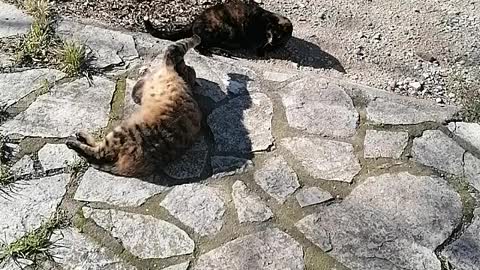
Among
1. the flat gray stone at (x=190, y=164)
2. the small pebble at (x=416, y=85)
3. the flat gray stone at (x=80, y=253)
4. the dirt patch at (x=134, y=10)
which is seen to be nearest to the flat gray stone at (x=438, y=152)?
the small pebble at (x=416, y=85)

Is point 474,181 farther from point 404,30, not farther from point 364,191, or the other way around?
point 404,30

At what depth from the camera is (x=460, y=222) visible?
147 inches

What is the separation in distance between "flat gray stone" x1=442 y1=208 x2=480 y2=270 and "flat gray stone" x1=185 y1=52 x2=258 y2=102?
66.0 inches

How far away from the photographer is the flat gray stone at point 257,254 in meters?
3.37

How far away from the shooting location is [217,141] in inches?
162

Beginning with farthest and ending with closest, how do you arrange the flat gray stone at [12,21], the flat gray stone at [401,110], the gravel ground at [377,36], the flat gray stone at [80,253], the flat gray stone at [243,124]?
1. the gravel ground at [377,36]
2. the flat gray stone at [12,21]
3. the flat gray stone at [401,110]
4. the flat gray stone at [243,124]
5. the flat gray stone at [80,253]

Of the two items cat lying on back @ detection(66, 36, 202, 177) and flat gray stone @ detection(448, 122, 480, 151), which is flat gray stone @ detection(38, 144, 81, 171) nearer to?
cat lying on back @ detection(66, 36, 202, 177)

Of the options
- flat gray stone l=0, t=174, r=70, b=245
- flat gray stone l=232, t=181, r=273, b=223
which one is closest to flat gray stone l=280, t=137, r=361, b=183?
flat gray stone l=232, t=181, r=273, b=223

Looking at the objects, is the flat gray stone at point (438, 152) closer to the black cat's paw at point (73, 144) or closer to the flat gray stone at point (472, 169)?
the flat gray stone at point (472, 169)

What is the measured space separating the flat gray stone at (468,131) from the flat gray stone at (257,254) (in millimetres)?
1512

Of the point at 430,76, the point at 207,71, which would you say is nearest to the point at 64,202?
the point at 207,71

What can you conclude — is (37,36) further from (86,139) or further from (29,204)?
(29,204)

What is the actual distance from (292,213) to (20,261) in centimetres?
141

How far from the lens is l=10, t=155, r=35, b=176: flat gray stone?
3803 mm
